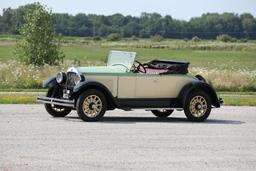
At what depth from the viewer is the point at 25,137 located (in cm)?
1306

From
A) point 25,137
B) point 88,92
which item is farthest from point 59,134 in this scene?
point 88,92

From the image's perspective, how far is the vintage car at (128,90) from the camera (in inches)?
639

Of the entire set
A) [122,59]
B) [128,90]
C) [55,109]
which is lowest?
[55,109]

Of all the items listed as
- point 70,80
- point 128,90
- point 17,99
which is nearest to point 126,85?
point 128,90

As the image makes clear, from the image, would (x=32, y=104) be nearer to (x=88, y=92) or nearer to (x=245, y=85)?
(x=88, y=92)

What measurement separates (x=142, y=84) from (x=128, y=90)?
37cm

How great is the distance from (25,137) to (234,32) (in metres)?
164

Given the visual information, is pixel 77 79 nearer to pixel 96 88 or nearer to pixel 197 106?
pixel 96 88

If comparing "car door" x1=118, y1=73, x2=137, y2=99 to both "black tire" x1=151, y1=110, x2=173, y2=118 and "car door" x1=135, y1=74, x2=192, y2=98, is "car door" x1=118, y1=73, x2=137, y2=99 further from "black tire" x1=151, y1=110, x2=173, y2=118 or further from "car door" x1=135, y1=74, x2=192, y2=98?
"black tire" x1=151, y1=110, x2=173, y2=118

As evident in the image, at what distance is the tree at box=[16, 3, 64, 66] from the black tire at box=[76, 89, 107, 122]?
27.5 metres

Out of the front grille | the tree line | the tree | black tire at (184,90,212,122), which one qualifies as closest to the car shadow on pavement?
black tire at (184,90,212,122)

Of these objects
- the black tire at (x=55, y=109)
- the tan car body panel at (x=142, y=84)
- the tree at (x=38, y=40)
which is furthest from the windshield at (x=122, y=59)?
the tree at (x=38, y=40)

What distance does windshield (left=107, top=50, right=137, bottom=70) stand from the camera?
669 inches

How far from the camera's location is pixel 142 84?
16922 mm
